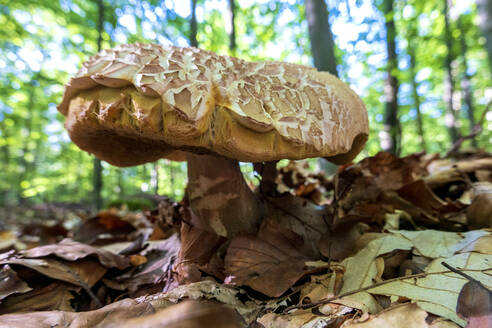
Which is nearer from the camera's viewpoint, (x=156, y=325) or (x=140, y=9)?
(x=156, y=325)

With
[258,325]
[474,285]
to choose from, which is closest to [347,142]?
[474,285]

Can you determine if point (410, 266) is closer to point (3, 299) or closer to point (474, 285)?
point (474, 285)

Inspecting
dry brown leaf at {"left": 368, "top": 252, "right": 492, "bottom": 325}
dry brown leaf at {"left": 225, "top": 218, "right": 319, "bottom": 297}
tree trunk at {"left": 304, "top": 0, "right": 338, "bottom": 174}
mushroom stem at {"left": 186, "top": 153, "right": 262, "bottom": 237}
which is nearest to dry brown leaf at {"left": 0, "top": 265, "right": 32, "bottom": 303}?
mushroom stem at {"left": 186, "top": 153, "right": 262, "bottom": 237}

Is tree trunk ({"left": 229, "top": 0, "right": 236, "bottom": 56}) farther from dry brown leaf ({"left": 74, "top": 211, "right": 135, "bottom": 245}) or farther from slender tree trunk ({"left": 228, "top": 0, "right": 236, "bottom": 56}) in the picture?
dry brown leaf ({"left": 74, "top": 211, "right": 135, "bottom": 245})

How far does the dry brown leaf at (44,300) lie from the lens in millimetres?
1205

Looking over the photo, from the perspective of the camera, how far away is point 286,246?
4.50ft

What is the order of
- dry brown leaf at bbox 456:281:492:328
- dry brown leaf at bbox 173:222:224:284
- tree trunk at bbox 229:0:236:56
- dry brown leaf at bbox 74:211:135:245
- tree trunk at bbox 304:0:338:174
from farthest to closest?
tree trunk at bbox 229:0:236:56, tree trunk at bbox 304:0:338:174, dry brown leaf at bbox 74:211:135:245, dry brown leaf at bbox 173:222:224:284, dry brown leaf at bbox 456:281:492:328

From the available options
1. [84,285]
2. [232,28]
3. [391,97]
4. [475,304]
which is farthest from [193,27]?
[475,304]

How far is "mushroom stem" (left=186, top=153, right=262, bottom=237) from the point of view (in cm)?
159

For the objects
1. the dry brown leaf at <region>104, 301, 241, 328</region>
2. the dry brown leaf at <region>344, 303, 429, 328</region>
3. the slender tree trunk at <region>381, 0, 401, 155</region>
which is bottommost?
the dry brown leaf at <region>344, 303, 429, 328</region>

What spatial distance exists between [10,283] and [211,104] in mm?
1271

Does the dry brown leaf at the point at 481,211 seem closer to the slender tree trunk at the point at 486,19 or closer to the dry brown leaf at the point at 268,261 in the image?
the dry brown leaf at the point at 268,261

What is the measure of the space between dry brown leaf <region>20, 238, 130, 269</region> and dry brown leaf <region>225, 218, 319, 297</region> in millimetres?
729

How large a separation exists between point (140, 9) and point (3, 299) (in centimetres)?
662
